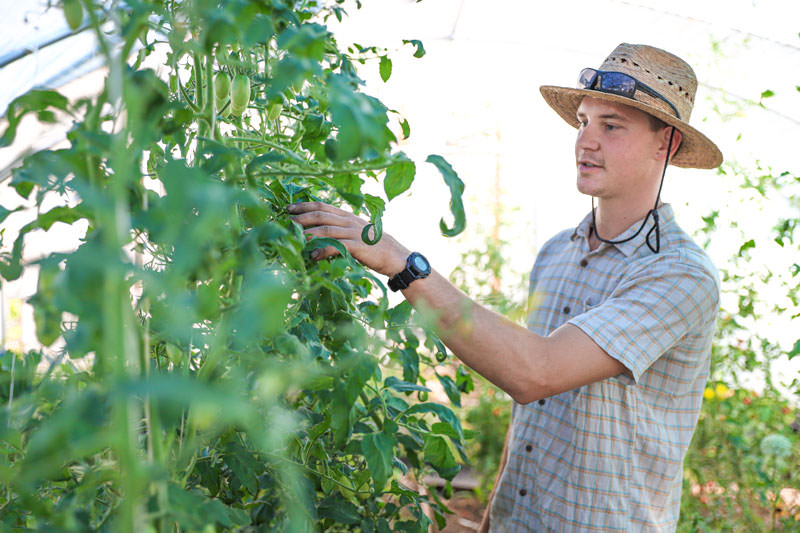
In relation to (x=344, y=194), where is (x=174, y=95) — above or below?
above

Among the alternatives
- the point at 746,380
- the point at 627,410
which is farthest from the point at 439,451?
the point at 746,380

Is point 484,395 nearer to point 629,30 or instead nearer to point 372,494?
point 629,30

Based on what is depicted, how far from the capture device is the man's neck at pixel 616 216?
1671mm

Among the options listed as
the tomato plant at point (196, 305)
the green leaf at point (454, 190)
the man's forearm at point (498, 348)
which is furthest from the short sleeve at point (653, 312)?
the green leaf at point (454, 190)

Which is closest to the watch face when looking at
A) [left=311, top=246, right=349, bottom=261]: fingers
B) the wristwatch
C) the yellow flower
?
the wristwatch

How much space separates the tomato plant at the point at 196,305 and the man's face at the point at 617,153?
79 cm

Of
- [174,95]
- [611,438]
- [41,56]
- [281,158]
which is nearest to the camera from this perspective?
[281,158]

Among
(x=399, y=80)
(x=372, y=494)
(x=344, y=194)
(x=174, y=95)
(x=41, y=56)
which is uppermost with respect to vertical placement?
(x=399, y=80)

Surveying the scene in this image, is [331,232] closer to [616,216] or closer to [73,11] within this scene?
[73,11]

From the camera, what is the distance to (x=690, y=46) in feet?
14.5

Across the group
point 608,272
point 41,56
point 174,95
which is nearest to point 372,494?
point 174,95

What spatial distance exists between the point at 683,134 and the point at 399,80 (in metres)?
4.92

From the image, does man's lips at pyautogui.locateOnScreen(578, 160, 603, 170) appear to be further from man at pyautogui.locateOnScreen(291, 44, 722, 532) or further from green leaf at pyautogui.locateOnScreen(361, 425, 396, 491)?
green leaf at pyautogui.locateOnScreen(361, 425, 396, 491)

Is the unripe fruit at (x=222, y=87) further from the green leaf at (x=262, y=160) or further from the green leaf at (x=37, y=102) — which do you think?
the green leaf at (x=37, y=102)
